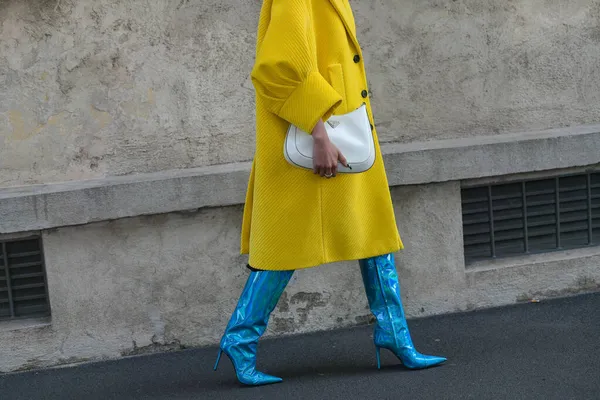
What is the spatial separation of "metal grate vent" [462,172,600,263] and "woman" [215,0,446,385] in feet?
4.06

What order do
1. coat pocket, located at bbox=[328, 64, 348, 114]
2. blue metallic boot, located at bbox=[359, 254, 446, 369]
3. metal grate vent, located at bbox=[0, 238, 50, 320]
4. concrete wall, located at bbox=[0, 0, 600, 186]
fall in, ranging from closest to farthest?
coat pocket, located at bbox=[328, 64, 348, 114] → blue metallic boot, located at bbox=[359, 254, 446, 369] → concrete wall, located at bbox=[0, 0, 600, 186] → metal grate vent, located at bbox=[0, 238, 50, 320]

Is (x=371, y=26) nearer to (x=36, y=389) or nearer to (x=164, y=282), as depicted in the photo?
(x=164, y=282)

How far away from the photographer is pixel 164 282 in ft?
16.7

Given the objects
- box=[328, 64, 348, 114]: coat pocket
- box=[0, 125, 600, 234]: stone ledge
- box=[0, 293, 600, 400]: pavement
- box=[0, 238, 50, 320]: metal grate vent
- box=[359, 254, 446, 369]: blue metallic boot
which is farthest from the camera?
box=[0, 238, 50, 320]: metal grate vent

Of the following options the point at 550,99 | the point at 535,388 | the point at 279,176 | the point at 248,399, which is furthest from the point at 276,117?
the point at 550,99

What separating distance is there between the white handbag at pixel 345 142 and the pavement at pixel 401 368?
0.94 m

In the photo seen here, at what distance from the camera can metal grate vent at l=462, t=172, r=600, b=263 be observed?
5.52 metres

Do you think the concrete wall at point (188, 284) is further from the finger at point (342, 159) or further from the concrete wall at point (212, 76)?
the finger at point (342, 159)

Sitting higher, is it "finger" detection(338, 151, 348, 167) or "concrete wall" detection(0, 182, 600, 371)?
"finger" detection(338, 151, 348, 167)

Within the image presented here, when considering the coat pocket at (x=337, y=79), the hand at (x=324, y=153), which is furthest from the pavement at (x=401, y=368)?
the coat pocket at (x=337, y=79)

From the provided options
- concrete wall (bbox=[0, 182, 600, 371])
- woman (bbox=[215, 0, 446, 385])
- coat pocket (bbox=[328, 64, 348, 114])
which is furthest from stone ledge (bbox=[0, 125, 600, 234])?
coat pocket (bbox=[328, 64, 348, 114])

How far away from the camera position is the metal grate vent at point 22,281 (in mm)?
5105

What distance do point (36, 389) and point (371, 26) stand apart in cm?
237

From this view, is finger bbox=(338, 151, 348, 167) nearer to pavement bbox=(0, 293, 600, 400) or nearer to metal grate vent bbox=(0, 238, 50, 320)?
pavement bbox=(0, 293, 600, 400)
